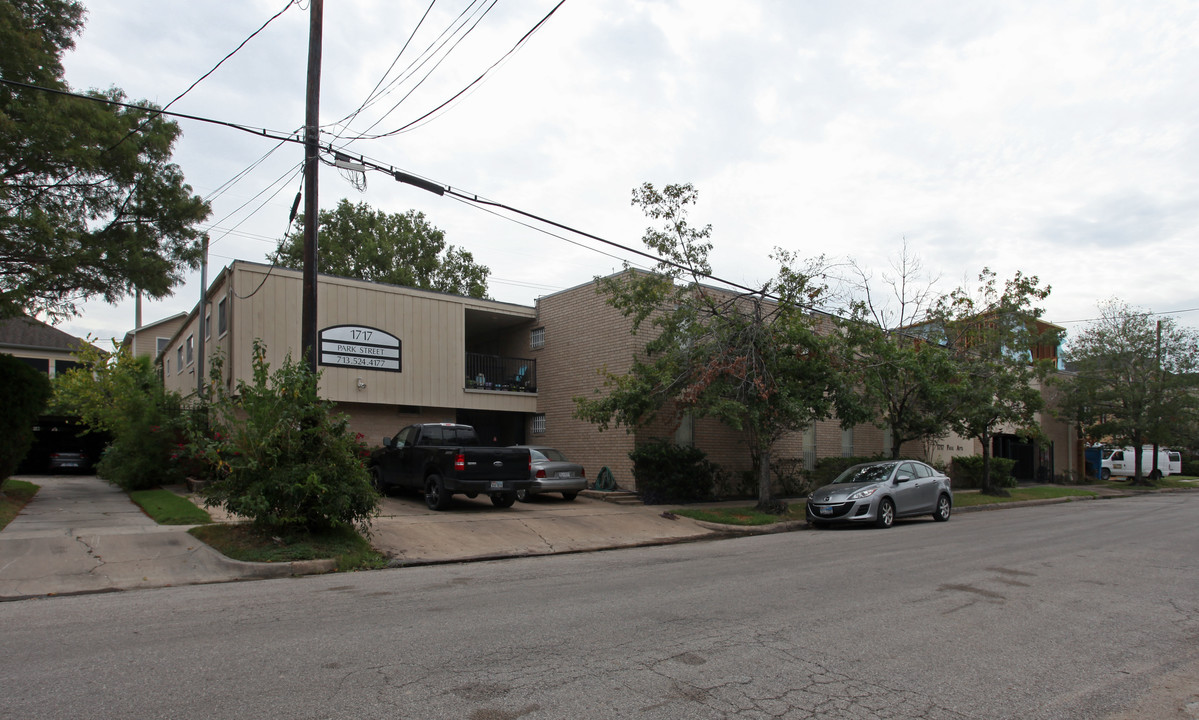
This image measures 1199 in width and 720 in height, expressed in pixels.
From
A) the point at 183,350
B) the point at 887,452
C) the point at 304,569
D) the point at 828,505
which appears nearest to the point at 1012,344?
the point at 887,452

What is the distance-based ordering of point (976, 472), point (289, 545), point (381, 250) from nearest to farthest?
point (289, 545), point (976, 472), point (381, 250)

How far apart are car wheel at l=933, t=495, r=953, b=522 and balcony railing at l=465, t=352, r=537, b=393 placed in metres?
11.5

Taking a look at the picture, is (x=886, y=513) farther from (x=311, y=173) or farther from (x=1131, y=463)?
(x=1131, y=463)

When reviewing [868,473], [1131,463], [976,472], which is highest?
[868,473]

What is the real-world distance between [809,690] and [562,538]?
8554mm

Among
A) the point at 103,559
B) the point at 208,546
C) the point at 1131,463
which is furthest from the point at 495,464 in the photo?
the point at 1131,463

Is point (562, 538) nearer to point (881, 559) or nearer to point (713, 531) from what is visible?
point (713, 531)

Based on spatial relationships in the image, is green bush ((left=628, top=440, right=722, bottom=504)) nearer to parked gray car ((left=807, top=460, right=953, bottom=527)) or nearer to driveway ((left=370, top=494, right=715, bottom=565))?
driveway ((left=370, top=494, right=715, bottom=565))

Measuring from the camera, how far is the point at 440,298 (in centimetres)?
2155

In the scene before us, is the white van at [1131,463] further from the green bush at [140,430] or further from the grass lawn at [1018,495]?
the green bush at [140,430]

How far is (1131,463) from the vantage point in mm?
41688

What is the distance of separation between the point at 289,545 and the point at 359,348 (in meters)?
10.1

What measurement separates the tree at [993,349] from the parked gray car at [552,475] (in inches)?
424

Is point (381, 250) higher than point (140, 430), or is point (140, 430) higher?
point (381, 250)
